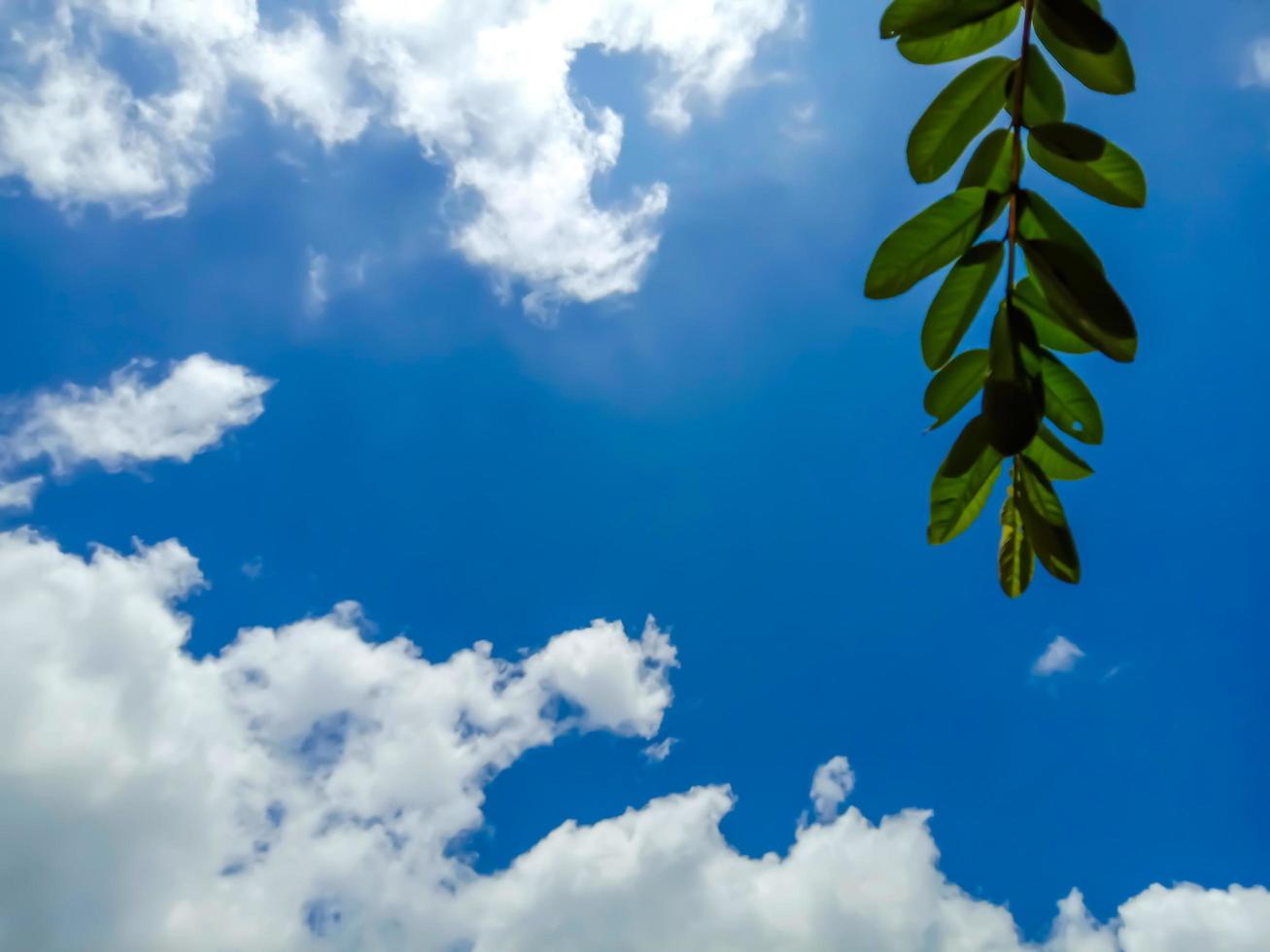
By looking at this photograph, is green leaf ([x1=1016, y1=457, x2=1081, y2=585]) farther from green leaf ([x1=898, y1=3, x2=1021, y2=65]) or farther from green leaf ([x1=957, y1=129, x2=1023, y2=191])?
green leaf ([x1=898, y1=3, x2=1021, y2=65])

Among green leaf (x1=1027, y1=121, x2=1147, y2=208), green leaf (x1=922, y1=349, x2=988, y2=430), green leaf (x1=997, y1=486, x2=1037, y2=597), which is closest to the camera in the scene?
green leaf (x1=1027, y1=121, x2=1147, y2=208)

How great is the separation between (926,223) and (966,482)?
46 centimetres

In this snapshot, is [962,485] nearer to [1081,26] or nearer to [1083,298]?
[1083,298]

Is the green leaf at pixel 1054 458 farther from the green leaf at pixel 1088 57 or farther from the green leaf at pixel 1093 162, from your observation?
the green leaf at pixel 1088 57

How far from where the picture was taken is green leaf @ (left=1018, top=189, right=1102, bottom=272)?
4.09 ft

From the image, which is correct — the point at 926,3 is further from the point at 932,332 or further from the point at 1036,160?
the point at 932,332

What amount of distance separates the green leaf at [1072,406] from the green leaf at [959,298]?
219mm

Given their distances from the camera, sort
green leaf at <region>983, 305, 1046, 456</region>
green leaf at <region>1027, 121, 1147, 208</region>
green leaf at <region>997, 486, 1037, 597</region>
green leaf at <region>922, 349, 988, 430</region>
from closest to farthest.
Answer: green leaf at <region>983, 305, 1046, 456</region>
green leaf at <region>1027, 121, 1147, 208</region>
green leaf at <region>922, 349, 988, 430</region>
green leaf at <region>997, 486, 1037, 597</region>

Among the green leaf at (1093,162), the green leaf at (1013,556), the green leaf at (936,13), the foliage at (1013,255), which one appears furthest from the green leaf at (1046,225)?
the green leaf at (1013,556)

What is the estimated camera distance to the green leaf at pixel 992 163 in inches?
54.8

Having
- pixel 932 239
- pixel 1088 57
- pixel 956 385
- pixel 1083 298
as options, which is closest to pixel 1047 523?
pixel 956 385

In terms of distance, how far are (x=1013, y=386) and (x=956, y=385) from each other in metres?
0.24

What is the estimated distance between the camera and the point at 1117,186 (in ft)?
A: 4.42

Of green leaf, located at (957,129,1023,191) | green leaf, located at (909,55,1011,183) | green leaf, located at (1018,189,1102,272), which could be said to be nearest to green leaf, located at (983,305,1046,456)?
green leaf, located at (1018,189,1102,272)
